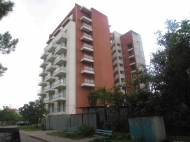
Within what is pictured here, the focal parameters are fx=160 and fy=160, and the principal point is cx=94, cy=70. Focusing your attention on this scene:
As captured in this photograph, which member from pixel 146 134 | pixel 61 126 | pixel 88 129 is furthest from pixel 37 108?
pixel 146 134

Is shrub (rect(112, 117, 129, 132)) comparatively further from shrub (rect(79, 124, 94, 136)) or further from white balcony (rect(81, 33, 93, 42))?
white balcony (rect(81, 33, 93, 42))

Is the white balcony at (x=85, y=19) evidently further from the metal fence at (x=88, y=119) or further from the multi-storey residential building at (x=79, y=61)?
the metal fence at (x=88, y=119)

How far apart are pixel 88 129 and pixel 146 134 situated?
6638mm

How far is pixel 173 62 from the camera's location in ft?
30.7

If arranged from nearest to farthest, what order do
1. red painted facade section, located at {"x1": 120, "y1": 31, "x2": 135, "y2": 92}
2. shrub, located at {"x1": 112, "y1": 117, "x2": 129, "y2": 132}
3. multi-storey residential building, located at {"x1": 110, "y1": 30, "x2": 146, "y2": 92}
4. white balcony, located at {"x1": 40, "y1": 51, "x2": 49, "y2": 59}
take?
shrub, located at {"x1": 112, "y1": 117, "x2": 129, "y2": 132} < white balcony, located at {"x1": 40, "y1": 51, "x2": 49, "y2": 59} < multi-storey residential building, located at {"x1": 110, "y1": 30, "x2": 146, "y2": 92} < red painted facade section, located at {"x1": 120, "y1": 31, "x2": 135, "y2": 92}

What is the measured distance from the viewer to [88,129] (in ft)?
48.0

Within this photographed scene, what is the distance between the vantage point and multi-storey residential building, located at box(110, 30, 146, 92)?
5153cm

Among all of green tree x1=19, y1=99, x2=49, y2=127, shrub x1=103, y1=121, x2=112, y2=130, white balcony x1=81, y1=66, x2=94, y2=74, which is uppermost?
white balcony x1=81, y1=66, x2=94, y2=74

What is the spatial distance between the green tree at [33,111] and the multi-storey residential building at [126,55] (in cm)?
2821

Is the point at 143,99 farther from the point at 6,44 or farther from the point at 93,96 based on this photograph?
the point at 6,44

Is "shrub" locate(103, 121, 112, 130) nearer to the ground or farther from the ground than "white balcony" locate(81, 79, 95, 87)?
nearer to the ground

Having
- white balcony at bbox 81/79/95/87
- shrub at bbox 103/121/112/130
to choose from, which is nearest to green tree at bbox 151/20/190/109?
shrub at bbox 103/121/112/130

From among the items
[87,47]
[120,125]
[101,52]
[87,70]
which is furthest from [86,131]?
[101,52]

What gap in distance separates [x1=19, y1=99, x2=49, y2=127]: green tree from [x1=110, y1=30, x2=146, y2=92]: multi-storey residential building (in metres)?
28.2
